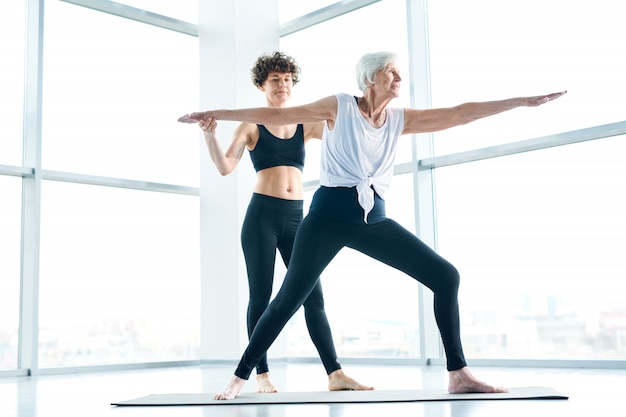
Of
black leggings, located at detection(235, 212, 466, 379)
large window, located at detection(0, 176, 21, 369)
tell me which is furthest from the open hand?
large window, located at detection(0, 176, 21, 369)

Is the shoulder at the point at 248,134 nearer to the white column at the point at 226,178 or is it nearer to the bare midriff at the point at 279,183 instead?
the bare midriff at the point at 279,183

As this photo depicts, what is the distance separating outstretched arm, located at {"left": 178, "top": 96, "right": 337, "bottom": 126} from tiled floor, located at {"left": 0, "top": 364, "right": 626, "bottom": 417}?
993 millimetres

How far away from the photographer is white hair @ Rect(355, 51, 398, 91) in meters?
2.75

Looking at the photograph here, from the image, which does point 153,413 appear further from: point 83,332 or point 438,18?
point 438,18

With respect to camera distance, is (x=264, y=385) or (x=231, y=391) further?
(x=264, y=385)

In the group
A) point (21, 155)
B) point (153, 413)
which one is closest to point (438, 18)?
point (21, 155)

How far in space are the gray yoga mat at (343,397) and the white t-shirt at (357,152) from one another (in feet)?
2.24

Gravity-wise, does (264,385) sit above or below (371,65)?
below

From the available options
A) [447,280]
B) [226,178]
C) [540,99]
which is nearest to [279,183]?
[447,280]

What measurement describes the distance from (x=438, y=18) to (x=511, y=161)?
118 cm

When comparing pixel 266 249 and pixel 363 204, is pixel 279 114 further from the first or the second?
pixel 266 249

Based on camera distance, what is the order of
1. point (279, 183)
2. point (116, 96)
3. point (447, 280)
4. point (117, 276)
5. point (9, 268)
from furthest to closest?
point (116, 96) → point (117, 276) → point (9, 268) → point (279, 183) → point (447, 280)

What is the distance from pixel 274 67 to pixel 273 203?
63 centimetres

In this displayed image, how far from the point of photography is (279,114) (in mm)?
2713
